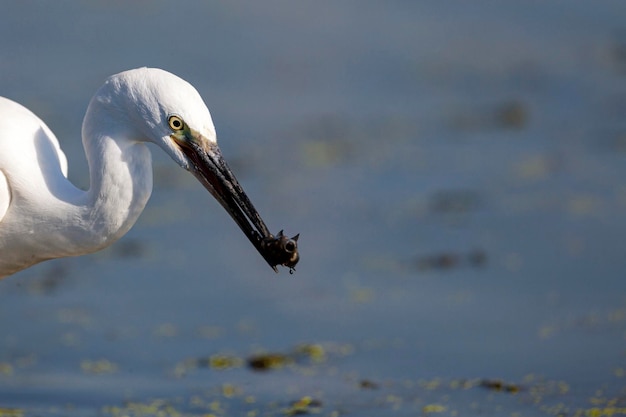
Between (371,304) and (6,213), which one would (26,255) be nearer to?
(6,213)

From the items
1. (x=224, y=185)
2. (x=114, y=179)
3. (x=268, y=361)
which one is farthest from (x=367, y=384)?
(x=114, y=179)

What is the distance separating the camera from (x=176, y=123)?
15.6 ft

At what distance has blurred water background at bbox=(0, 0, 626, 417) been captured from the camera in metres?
6.57

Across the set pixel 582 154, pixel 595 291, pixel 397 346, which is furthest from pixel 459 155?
pixel 397 346

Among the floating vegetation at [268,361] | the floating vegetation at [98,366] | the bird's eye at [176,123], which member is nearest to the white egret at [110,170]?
the bird's eye at [176,123]

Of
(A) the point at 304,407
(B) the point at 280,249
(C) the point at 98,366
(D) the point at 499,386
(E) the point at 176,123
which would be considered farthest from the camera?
(C) the point at 98,366

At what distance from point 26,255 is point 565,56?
7153mm

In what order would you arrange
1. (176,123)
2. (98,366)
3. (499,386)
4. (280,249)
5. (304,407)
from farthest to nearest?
1. (98,366)
2. (499,386)
3. (304,407)
4. (280,249)
5. (176,123)

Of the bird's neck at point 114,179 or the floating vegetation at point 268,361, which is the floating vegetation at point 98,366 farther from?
the bird's neck at point 114,179

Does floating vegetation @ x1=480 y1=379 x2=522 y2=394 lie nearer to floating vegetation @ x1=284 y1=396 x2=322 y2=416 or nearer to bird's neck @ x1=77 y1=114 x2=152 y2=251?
floating vegetation @ x1=284 y1=396 x2=322 y2=416

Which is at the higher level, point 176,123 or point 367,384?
point 176,123

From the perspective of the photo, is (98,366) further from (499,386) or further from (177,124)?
(177,124)

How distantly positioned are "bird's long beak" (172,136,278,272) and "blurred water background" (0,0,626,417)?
60.8 inches

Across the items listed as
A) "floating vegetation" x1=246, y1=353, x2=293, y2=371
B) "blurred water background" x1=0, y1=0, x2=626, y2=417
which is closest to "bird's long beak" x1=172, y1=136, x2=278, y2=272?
"blurred water background" x1=0, y1=0, x2=626, y2=417
